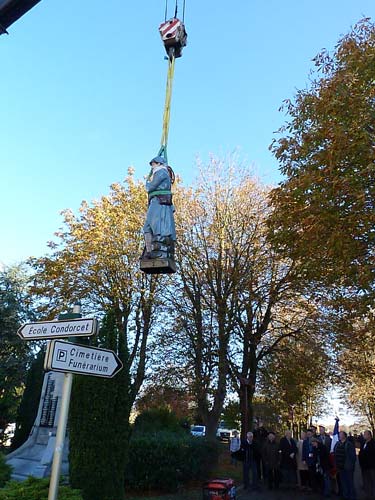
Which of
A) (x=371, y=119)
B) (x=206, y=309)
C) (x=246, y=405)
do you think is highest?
(x=371, y=119)

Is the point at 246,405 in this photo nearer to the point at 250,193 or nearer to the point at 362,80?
the point at 250,193

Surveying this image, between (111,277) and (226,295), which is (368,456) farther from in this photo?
(111,277)

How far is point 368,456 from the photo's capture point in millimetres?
12344

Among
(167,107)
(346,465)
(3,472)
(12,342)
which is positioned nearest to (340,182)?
(167,107)

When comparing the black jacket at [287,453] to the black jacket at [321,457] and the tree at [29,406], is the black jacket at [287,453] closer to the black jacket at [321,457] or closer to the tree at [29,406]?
the black jacket at [321,457]

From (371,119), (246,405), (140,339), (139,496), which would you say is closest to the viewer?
(371,119)

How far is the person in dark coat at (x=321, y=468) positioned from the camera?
41.3ft

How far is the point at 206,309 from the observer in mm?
20703

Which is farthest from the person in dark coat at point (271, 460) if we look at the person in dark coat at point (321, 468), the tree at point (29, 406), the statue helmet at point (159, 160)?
the statue helmet at point (159, 160)

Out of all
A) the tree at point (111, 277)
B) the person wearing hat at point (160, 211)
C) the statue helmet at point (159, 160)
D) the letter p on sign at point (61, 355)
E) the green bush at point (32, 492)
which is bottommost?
the green bush at point (32, 492)

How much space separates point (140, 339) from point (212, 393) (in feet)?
18.1

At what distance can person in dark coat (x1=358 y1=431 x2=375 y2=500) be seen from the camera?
12.3 metres

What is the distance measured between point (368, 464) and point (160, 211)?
10.2 metres

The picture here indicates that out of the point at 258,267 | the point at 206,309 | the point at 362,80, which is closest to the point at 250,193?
the point at 258,267
